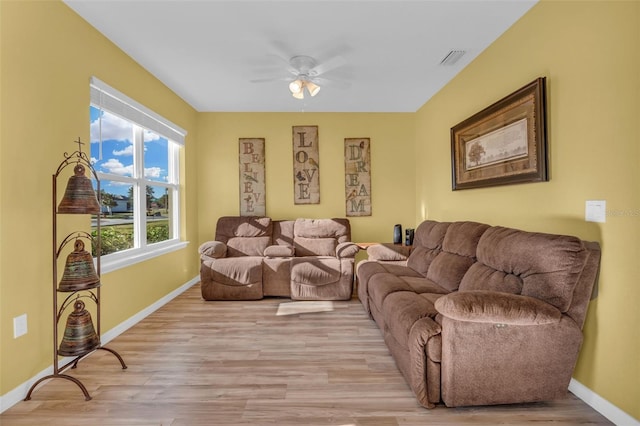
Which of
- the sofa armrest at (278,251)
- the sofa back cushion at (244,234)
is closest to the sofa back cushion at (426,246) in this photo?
the sofa armrest at (278,251)

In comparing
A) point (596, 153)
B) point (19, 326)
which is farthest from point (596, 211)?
point (19, 326)

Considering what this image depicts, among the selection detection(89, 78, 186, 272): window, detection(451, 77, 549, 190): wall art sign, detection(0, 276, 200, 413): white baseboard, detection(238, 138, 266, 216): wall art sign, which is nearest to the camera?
detection(0, 276, 200, 413): white baseboard

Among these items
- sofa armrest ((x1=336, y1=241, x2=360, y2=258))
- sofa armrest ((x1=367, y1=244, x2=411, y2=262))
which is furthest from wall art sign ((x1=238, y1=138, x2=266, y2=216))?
sofa armrest ((x1=367, y1=244, x2=411, y2=262))

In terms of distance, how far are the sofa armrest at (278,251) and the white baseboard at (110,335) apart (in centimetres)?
126

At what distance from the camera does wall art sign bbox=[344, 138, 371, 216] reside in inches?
187

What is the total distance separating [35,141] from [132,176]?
1286 mm

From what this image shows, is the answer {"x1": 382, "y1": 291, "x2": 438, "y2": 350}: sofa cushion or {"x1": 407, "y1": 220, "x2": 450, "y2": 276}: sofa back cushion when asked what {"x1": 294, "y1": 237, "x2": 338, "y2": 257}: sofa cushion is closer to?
{"x1": 407, "y1": 220, "x2": 450, "y2": 276}: sofa back cushion

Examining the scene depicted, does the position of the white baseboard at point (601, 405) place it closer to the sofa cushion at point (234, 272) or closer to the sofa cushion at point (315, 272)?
the sofa cushion at point (315, 272)

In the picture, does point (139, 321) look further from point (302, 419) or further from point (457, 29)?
point (457, 29)

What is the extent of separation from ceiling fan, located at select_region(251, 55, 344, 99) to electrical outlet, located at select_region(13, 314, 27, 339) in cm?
261

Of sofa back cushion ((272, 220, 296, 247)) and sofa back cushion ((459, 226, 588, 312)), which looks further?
sofa back cushion ((272, 220, 296, 247))

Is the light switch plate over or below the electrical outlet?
over

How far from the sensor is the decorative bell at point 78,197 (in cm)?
192

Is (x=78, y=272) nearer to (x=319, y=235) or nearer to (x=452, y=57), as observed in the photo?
(x=319, y=235)
